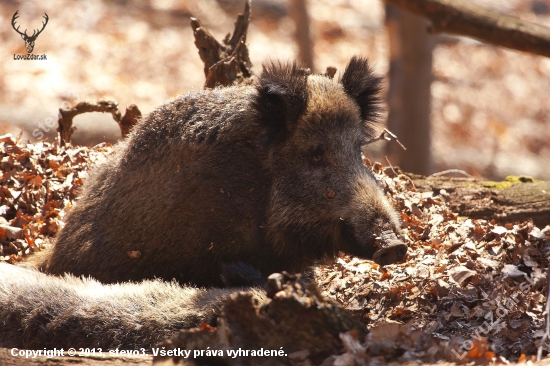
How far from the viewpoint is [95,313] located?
470 centimetres

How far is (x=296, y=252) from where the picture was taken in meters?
5.86

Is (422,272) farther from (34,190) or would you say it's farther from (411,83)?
(411,83)

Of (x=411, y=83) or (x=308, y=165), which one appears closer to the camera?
(x=308, y=165)

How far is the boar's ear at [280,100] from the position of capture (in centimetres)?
562

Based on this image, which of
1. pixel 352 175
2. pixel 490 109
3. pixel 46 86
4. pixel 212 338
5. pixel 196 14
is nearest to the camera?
pixel 212 338

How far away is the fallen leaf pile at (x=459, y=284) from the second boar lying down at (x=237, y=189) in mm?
618

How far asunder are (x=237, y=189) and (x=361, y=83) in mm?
1581

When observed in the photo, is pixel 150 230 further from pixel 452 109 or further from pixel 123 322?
pixel 452 109

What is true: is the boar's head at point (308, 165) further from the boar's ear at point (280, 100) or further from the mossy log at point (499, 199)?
the mossy log at point (499, 199)

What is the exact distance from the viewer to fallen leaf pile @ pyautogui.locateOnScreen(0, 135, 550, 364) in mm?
3660

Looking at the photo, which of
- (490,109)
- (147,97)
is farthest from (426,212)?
(490,109)

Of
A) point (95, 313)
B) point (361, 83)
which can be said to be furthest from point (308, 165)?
point (95, 313)

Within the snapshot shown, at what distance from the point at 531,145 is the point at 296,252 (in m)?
11.9

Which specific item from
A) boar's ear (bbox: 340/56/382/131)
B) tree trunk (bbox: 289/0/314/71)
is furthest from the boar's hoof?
tree trunk (bbox: 289/0/314/71)
